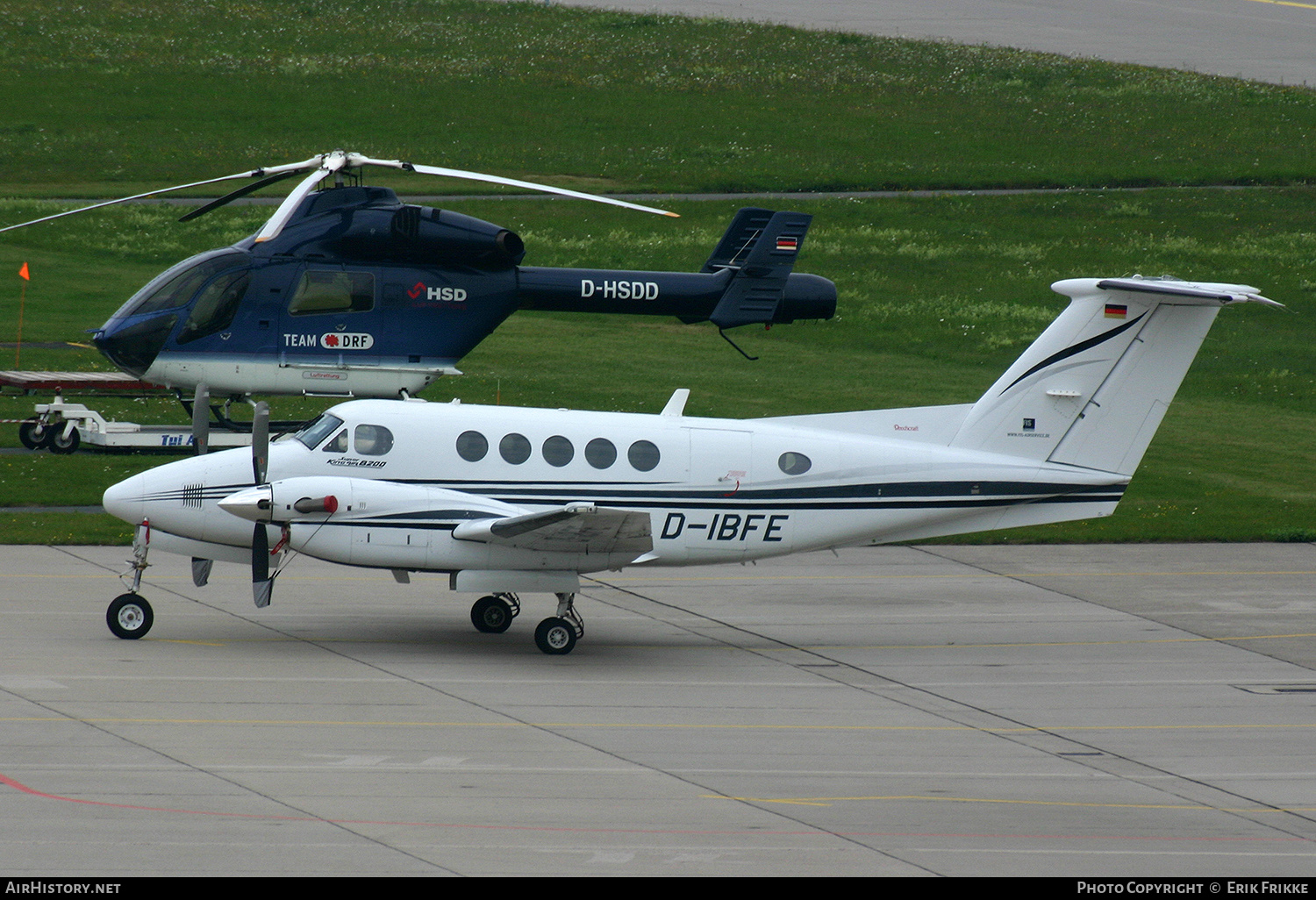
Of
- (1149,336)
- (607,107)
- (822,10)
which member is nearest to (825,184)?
(607,107)

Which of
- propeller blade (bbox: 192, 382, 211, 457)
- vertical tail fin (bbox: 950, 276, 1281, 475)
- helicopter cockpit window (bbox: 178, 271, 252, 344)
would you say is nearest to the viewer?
propeller blade (bbox: 192, 382, 211, 457)

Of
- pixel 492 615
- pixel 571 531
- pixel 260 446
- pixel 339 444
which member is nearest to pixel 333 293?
pixel 339 444

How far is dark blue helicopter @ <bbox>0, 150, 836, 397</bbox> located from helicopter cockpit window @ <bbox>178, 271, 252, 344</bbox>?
0.06 feet

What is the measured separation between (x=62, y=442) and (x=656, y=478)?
14942 millimetres

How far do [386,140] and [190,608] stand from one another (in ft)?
132

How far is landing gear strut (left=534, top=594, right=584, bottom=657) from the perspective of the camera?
19.5 meters

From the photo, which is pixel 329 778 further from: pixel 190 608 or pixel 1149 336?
pixel 1149 336

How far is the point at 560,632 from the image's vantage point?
1948 cm

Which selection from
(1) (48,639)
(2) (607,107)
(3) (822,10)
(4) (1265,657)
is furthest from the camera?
(3) (822,10)

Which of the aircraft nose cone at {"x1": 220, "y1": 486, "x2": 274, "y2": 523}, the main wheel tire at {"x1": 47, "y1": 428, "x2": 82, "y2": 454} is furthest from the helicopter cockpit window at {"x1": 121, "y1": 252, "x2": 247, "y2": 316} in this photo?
the main wheel tire at {"x1": 47, "y1": 428, "x2": 82, "y2": 454}

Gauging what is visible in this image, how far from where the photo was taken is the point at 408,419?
19.8m

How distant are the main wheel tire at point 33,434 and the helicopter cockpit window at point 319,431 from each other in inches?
486

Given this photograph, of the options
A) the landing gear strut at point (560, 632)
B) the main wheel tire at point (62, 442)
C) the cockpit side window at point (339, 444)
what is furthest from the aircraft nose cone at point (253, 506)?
the main wheel tire at point (62, 442)

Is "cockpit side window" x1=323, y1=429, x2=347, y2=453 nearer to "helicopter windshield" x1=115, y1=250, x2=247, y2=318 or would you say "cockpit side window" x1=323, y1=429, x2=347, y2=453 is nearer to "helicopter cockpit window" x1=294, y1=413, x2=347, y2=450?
"helicopter cockpit window" x1=294, y1=413, x2=347, y2=450
